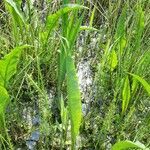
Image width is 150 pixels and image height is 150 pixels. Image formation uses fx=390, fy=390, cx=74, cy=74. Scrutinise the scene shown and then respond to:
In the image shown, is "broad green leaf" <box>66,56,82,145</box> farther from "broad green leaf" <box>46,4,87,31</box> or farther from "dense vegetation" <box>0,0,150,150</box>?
"broad green leaf" <box>46,4,87,31</box>

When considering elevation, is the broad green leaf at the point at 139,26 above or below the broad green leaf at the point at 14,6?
below

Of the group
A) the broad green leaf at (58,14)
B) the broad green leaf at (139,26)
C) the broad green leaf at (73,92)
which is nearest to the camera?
the broad green leaf at (73,92)

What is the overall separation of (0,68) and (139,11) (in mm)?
498

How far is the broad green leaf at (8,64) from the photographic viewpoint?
99 centimetres

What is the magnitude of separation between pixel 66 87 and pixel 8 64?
1.00ft

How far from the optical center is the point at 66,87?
50.3 inches

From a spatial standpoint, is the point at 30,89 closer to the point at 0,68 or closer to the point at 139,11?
the point at 0,68

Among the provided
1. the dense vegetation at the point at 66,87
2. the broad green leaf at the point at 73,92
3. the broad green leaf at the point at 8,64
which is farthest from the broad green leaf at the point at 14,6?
the broad green leaf at the point at 73,92

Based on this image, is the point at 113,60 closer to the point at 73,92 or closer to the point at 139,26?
the point at 139,26

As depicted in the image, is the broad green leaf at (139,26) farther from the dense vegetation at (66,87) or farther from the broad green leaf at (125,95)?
the broad green leaf at (125,95)

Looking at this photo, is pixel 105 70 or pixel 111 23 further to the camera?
pixel 111 23

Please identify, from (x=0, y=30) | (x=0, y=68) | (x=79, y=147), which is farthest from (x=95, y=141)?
(x=0, y=30)

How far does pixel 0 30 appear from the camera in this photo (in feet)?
4.44

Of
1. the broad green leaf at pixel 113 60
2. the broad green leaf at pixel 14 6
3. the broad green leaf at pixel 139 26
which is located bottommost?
the broad green leaf at pixel 113 60
